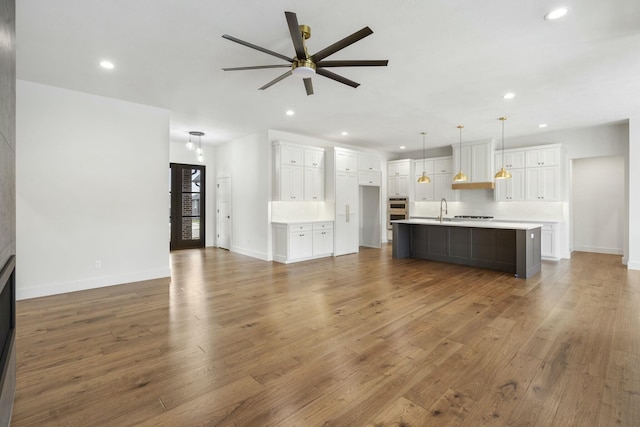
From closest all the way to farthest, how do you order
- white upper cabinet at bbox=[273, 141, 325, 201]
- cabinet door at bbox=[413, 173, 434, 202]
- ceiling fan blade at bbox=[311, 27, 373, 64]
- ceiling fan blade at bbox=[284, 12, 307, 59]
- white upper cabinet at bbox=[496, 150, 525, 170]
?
ceiling fan blade at bbox=[284, 12, 307, 59], ceiling fan blade at bbox=[311, 27, 373, 64], white upper cabinet at bbox=[273, 141, 325, 201], white upper cabinet at bbox=[496, 150, 525, 170], cabinet door at bbox=[413, 173, 434, 202]

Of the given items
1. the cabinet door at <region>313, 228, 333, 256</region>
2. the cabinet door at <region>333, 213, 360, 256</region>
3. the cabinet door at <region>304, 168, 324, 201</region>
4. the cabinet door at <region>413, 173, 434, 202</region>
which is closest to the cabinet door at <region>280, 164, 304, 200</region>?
the cabinet door at <region>304, 168, 324, 201</region>

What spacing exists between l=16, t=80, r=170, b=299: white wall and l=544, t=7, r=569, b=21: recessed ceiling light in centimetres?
552

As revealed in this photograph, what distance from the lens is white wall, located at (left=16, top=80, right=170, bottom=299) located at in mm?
4359

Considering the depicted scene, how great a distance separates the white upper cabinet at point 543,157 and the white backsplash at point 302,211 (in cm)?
488

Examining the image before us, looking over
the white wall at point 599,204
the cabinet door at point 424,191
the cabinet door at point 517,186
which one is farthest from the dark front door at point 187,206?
the white wall at point 599,204

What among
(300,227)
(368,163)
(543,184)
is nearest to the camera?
(300,227)

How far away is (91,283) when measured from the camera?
15.8 feet

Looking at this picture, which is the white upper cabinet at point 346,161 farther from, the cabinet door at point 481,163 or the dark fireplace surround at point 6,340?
the dark fireplace surround at point 6,340

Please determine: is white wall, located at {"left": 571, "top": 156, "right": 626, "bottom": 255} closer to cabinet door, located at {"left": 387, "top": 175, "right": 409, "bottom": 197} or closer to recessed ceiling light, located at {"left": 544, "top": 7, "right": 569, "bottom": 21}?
cabinet door, located at {"left": 387, "top": 175, "right": 409, "bottom": 197}

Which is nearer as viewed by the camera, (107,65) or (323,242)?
(107,65)

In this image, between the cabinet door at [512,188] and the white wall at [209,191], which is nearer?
the cabinet door at [512,188]

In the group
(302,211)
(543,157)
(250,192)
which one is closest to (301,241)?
(302,211)

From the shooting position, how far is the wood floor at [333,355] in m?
1.98

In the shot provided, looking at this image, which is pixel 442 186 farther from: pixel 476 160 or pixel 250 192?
pixel 250 192
